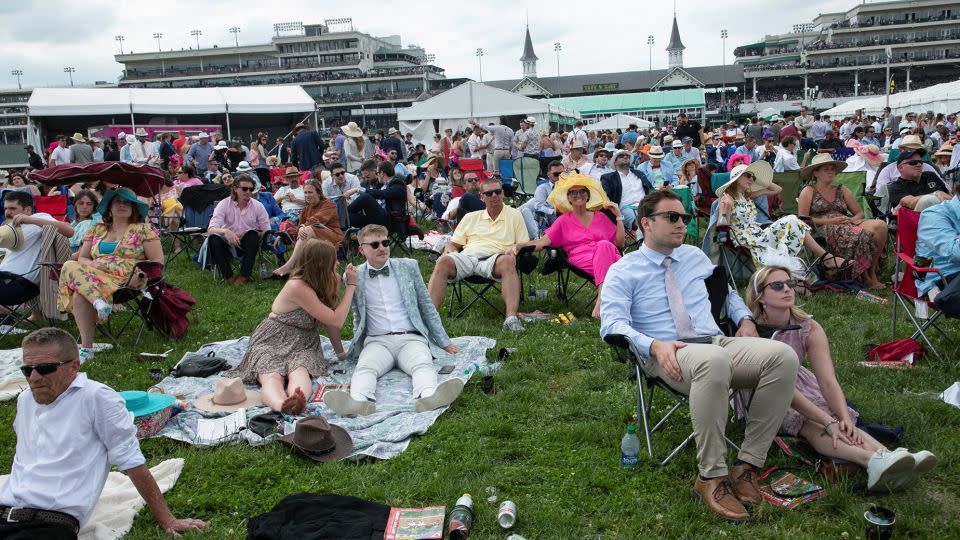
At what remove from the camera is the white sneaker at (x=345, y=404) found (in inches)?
184

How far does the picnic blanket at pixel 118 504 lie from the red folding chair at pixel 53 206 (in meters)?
8.28

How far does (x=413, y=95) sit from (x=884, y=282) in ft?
290

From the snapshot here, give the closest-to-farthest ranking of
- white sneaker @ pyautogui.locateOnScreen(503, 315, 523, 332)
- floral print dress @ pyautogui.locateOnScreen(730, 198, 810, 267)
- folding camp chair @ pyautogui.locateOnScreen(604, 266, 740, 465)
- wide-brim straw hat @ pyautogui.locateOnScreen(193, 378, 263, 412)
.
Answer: folding camp chair @ pyautogui.locateOnScreen(604, 266, 740, 465) → wide-brim straw hat @ pyautogui.locateOnScreen(193, 378, 263, 412) → white sneaker @ pyautogui.locateOnScreen(503, 315, 523, 332) → floral print dress @ pyautogui.locateOnScreen(730, 198, 810, 267)

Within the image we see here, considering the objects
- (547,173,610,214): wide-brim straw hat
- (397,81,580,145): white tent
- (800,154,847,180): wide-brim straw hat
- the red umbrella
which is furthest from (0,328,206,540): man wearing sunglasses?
(397,81,580,145): white tent

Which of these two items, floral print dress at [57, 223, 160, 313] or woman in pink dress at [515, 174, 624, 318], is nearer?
floral print dress at [57, 223, 160, 313]

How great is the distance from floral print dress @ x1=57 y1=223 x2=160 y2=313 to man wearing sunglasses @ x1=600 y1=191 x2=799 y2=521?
4493 millimetres

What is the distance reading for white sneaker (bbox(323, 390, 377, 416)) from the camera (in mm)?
4680

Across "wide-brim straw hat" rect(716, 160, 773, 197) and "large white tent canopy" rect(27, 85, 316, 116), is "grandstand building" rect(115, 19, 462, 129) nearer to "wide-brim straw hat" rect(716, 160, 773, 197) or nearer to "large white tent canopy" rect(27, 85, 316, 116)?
"large white tent canopy" rect(27, 85, 316, 116)

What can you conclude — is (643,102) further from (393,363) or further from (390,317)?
(393,363)

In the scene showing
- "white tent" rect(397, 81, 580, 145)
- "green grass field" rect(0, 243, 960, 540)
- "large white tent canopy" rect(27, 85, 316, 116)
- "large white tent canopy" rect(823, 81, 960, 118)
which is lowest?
"green grass field" rect(0, 243, 960, 540)

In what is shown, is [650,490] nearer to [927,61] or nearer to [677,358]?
[677,358]

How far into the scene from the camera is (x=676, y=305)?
12.9 ft

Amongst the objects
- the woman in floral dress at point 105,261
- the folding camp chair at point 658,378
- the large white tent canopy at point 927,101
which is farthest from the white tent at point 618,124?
the folding camp chair at point 658,378

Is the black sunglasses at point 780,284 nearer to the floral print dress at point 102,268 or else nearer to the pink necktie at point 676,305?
the pink necktie at point 676,305
